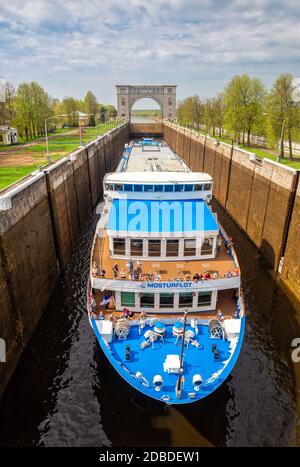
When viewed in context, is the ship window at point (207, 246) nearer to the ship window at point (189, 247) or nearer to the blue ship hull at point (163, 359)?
the ship window at point (189, 247)

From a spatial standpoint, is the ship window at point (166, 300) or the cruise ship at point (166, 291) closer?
the cruise ship at point (166, 291)

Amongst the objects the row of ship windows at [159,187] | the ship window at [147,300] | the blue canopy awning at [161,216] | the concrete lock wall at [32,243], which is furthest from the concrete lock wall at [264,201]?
the concrete lock wall at [32,243]

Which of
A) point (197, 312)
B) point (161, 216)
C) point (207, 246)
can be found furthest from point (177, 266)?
point (161, 216)

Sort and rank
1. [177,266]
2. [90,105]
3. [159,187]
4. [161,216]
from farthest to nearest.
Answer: [90,105], [159,187], [161,216], [177,266]

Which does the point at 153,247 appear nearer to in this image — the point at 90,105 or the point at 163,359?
the point at 163,359

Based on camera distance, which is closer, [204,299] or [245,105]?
[204,299]

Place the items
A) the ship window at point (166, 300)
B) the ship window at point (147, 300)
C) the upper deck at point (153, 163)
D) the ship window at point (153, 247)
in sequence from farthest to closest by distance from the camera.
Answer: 1. the upper deck at point (153, 163)
2. the ship window at point (153, 247)
3. the ship window at point (147, 300)
4. the ship window at point (166, 300)
